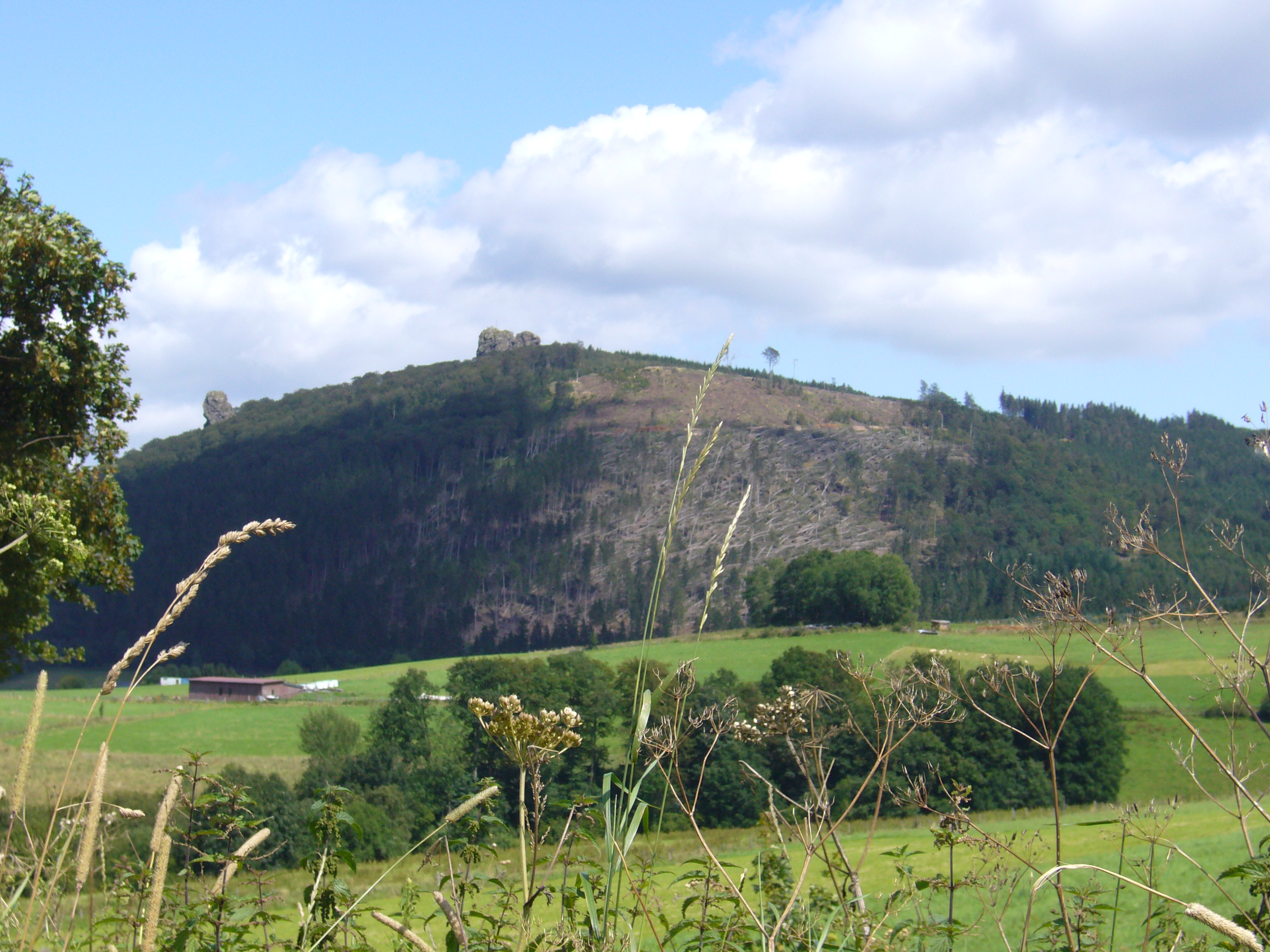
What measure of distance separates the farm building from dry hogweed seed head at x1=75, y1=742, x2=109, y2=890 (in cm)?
8170

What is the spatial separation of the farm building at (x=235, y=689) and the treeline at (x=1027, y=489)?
67300 mm

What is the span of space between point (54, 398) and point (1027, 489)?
150 metres

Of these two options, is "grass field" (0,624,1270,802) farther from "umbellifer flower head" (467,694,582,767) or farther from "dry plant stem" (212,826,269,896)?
"umbellifer flower head" (467,694,582,767)

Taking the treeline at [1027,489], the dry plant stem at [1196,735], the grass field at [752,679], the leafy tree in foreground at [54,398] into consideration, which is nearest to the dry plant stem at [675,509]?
the grass field at [752,679]

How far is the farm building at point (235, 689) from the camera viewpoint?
254 feet

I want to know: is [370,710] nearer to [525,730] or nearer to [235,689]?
[235,689]

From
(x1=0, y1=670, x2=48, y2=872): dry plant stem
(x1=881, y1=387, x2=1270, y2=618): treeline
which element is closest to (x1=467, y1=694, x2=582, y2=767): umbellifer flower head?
(x1=0, y1=670, x2=48, y2=872): dry plant stem

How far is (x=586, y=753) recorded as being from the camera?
36.0 m

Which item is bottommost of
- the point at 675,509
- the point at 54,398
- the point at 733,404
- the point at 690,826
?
the point at 690,826

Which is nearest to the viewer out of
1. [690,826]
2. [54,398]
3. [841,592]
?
[690,826]

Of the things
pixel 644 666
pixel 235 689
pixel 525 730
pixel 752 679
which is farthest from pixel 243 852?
pixel 235 689

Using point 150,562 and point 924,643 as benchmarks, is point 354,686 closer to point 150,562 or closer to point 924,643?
point 924,643

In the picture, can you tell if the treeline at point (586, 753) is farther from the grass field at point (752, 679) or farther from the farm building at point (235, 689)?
the farm building at point (235, 689)

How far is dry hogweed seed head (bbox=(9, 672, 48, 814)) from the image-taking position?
42.3 inches
